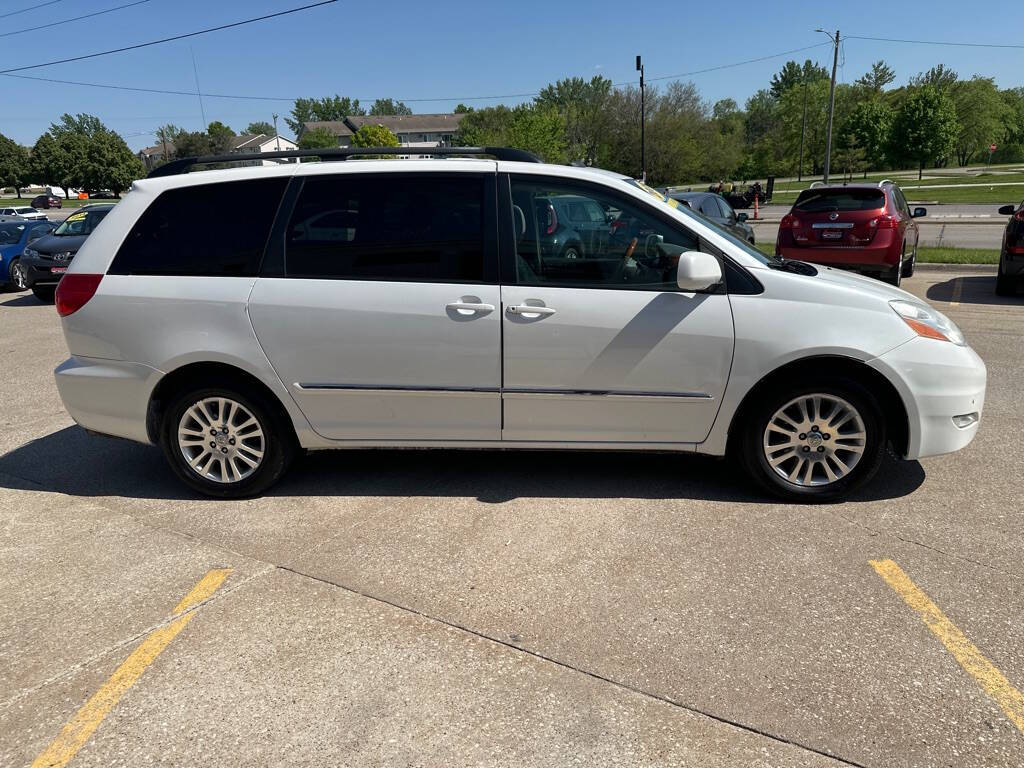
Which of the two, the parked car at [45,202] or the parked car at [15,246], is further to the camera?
the parked car at [45,202]

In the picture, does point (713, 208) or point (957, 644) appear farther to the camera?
point (713, 208)

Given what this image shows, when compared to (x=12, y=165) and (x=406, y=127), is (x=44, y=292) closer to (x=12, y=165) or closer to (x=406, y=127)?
(x=12, y=165)

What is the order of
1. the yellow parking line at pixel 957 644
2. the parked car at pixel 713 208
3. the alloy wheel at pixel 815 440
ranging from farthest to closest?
the parked car at pixel 713 208 → the alloy wheel at pixel 815 440 → the yellow parking line at pixel 957 644

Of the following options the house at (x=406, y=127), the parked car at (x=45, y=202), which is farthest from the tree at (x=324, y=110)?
the parked car at (x=45, y=202)

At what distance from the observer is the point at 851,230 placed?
10.9 m

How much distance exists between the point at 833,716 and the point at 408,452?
3224 millimetres

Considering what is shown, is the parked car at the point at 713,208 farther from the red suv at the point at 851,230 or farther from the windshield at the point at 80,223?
the windshield at the point at 80,223

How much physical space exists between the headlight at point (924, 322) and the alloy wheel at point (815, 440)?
0.55 meters

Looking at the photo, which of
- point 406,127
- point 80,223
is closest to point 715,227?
point 80,223

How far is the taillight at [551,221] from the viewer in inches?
161

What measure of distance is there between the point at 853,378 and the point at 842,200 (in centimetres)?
832

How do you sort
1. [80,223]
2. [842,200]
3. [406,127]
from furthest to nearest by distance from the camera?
[406,127]
[80,223]
[842,200]

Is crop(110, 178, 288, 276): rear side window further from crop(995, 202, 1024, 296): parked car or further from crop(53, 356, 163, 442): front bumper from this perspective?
crop(995, 202, 1024, 296): parked car

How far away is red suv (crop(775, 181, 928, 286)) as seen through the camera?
35.2 ft
